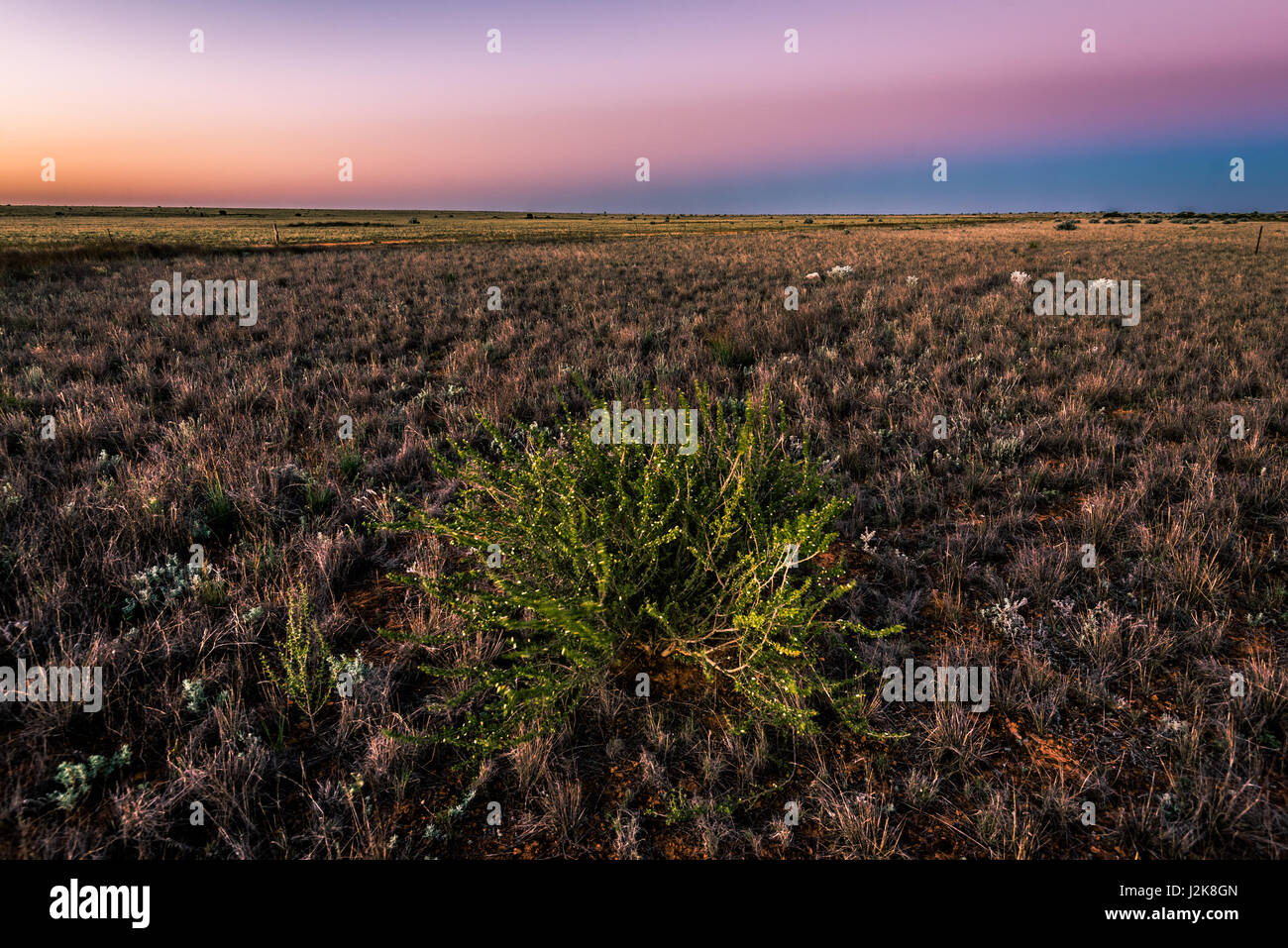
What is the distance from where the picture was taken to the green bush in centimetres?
224

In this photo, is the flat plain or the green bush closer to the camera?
the flat plain

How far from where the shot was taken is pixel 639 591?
8.89 ft

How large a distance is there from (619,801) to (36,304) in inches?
595

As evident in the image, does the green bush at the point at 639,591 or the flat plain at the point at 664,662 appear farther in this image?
the green bush at the point at 639,591

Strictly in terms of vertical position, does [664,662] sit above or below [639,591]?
below

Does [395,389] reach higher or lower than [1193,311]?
lower

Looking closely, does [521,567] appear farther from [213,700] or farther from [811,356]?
[811,356]

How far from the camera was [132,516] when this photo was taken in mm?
3617

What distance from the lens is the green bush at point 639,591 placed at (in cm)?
224
